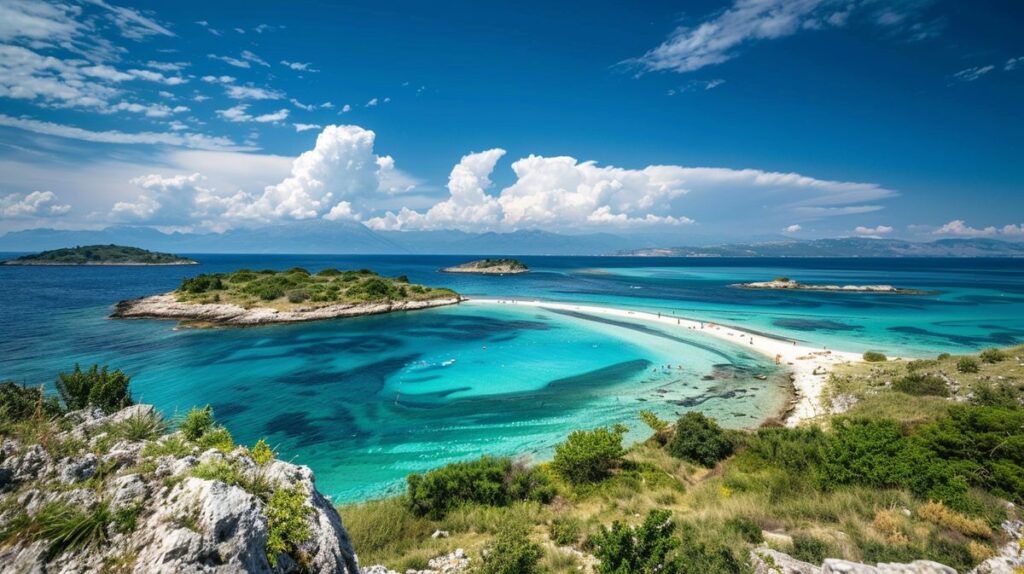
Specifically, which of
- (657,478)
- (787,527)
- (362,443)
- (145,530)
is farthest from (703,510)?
(362,443)

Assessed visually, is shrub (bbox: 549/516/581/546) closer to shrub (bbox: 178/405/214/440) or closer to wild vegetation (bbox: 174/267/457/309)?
shrub (bbox: 178/405/214/440)

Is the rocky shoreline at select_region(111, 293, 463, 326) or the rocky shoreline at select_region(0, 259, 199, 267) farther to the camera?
the rocky shoreline at select_region(0, 259, 199, 267)

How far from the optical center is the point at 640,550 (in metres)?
8.23

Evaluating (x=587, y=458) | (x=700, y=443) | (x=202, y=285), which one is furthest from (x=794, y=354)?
(x=202, y=285)

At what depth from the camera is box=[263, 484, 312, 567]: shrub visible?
534 centimetres

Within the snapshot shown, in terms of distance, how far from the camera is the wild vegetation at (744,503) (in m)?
8.70

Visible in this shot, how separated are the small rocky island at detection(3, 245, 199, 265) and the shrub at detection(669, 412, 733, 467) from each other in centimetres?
22861

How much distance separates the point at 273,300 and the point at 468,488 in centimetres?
5836

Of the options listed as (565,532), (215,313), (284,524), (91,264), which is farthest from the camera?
(91,264)

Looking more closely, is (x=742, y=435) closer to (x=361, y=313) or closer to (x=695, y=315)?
(x=695, y=315)

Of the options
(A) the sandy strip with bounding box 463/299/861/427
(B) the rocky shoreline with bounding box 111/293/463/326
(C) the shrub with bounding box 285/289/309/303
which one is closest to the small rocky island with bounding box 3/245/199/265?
(B) the rocky shoreline with bounding box 111/293/463/326

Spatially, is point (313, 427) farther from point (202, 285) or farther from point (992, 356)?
point (202, 285)

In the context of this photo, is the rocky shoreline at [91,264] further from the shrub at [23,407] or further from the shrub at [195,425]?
the shrub at [195,425]

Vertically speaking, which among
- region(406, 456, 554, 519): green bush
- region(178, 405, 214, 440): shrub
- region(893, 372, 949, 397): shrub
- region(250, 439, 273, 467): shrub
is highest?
region(250, 439, 273, 467): shrub
